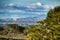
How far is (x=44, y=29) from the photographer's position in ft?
9.25

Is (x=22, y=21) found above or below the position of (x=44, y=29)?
above

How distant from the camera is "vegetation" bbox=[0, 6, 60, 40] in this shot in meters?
2.77

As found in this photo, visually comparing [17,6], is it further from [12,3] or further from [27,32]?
[27,32]

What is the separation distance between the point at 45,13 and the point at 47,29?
0.90 feet

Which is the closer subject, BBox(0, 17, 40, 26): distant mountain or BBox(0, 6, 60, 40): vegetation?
BBox(0, 6, 60, 40): vegetation

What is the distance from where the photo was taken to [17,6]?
2.96 meters

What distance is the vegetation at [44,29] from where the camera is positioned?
2.77m

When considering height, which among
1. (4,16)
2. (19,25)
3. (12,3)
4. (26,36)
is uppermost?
(12,3)

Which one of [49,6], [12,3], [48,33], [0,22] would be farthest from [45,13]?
[0,22]

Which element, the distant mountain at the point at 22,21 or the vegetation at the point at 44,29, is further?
the distant mountain at the point at 22,21

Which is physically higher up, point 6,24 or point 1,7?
point 1,7

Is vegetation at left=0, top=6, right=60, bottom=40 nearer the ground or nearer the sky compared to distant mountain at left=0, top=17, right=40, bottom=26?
nearer the ground

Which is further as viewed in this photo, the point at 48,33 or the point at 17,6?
the point at 17,6

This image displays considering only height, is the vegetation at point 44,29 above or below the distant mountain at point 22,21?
below
